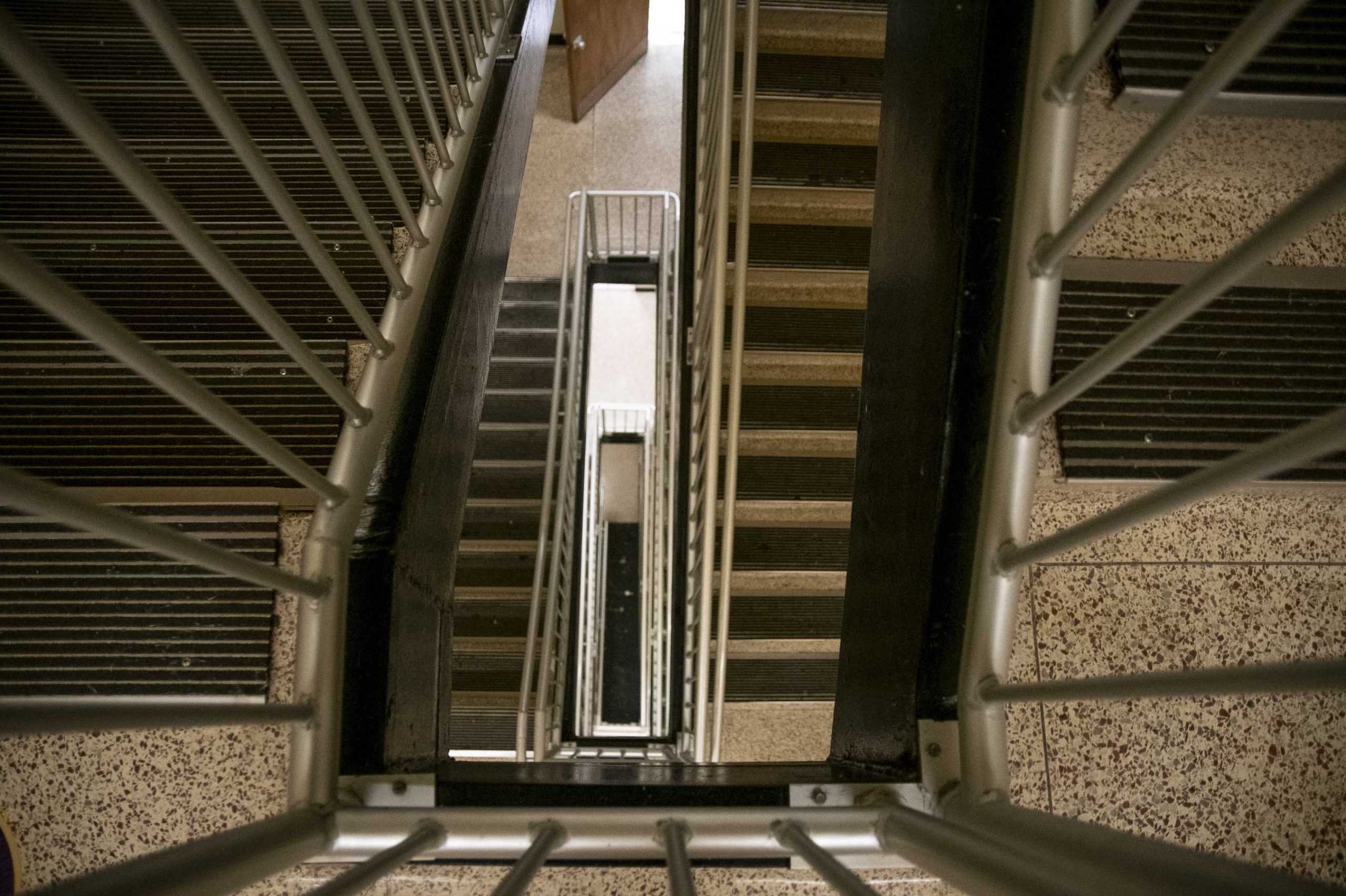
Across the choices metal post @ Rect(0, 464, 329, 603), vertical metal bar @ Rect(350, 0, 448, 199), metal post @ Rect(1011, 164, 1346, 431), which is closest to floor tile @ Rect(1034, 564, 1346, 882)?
Result: metal post @ Rect(1011, 164, 1346, 431)

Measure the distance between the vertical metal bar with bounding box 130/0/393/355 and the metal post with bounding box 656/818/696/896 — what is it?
29.4 inches

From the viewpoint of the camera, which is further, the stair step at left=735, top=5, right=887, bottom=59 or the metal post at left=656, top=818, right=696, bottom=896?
the stair step at left=735, top=5, right=887, bottom=59

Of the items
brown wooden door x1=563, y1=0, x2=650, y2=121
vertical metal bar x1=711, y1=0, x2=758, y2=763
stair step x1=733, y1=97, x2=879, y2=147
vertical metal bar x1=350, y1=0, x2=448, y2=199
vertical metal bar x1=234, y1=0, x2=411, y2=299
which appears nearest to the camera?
vertical metal bar x1=234, y1=0, x2=411, y2=299

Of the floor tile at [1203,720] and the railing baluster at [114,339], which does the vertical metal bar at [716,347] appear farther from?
the railing baluster at [114,339]

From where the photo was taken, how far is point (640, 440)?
311 inches

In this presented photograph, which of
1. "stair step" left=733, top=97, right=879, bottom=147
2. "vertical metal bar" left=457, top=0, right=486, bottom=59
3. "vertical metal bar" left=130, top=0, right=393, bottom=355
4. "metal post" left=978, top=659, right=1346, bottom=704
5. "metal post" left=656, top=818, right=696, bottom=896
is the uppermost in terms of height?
"stair step" left=733, top=97, right=879, bottom=147

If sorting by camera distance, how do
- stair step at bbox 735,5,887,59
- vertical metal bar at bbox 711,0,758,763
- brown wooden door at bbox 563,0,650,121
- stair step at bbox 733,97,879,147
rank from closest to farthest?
vertical metal bar at bbox 711,0,758,763 < stair step at bbox 733,97,879,147 < stair step at bbox 735,5,887,59 < brown wooden door at bbox 563,0,650,121

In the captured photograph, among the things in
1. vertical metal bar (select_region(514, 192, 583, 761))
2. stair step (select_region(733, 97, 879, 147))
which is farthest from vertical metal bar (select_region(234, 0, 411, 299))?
stair step (select_region(733, 97, 879, 147))

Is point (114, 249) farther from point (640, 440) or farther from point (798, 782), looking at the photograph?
point (640, 440)

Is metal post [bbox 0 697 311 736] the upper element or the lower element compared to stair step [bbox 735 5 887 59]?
lower

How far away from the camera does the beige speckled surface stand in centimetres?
155

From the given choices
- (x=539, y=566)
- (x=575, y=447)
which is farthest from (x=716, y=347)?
(x=575, y=447)

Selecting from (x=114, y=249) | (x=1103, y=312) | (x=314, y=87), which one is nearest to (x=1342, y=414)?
(x=1103, y=312)

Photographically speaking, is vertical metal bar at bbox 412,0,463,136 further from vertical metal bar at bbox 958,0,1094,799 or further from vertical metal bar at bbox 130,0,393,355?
vertical metal bar at bbox 958,0,1094,799
